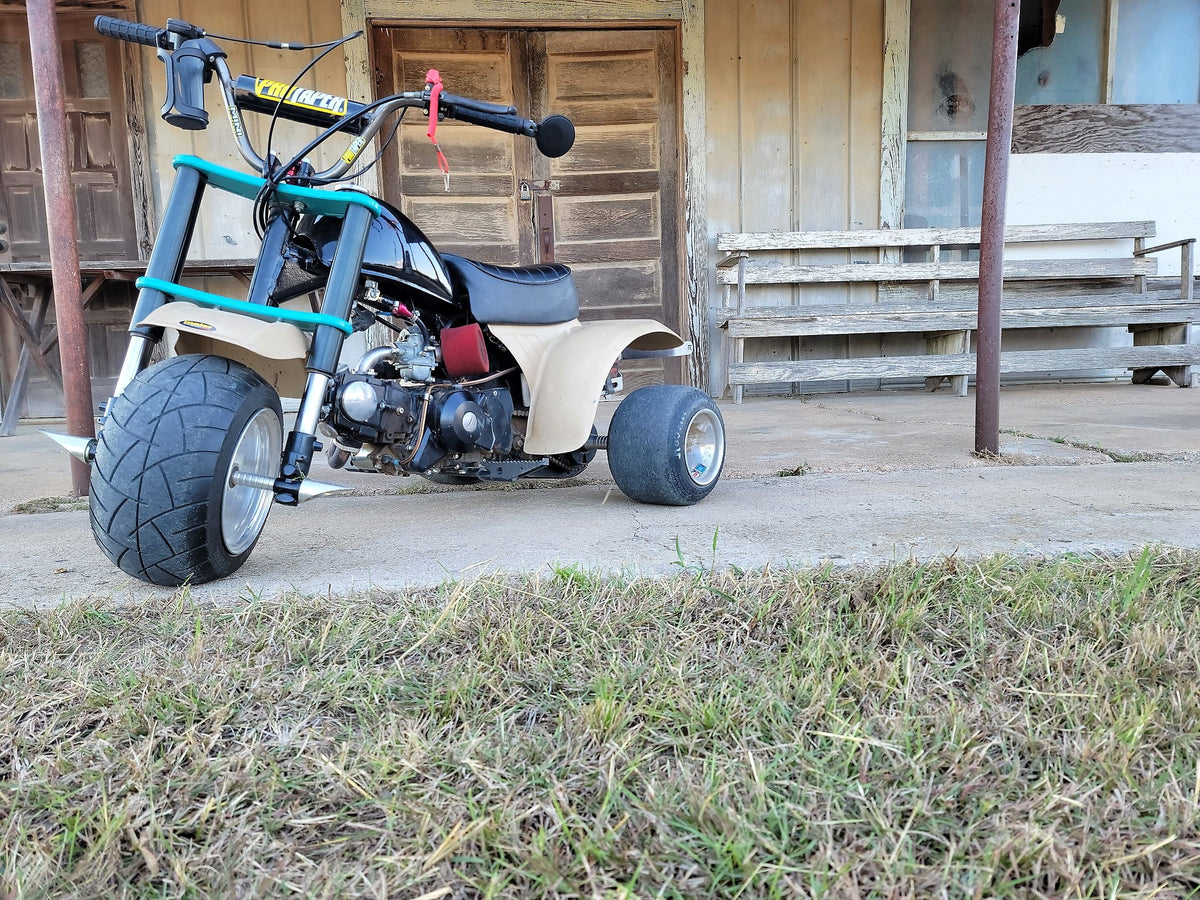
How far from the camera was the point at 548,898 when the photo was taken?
80cm

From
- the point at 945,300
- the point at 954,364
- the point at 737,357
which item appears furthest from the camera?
the point at 945,300

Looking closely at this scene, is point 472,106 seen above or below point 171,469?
above

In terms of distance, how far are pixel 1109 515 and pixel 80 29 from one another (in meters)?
6.03

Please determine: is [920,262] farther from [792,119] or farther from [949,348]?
[792,119]

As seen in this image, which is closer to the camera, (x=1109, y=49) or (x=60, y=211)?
(x=60, y=211)

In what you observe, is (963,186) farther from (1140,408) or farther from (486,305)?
(486,305)

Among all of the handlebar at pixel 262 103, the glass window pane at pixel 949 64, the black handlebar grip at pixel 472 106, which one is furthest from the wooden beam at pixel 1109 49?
the black handlebar grip at pixel 472 106

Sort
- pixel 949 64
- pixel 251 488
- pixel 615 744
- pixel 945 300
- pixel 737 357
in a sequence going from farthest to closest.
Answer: pixel 949 64, pixel 945 300, pixel 737 357, pixel 251 488, pixel 615 744

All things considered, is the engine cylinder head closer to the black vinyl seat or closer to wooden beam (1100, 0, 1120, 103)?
the black vinyl seat

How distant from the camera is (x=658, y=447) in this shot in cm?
232

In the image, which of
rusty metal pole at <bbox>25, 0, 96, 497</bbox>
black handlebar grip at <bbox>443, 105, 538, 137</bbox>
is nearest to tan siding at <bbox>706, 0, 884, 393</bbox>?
black handlebar grip at <bbox>443, 105, 538, 137</bbox>

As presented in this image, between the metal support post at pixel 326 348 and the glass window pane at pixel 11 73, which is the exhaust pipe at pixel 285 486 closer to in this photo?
the metal support post at pixel 326 348

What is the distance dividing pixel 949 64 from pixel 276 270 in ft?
18.2

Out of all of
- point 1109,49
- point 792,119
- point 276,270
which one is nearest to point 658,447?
point 276,270
